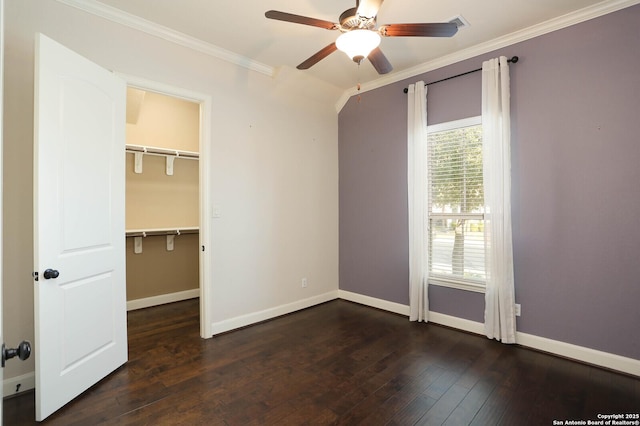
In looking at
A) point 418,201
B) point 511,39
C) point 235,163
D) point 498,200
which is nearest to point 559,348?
point 498,200

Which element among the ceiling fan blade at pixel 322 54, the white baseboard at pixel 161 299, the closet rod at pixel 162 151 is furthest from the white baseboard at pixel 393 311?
the ceiling fan blade at pixel 322 54

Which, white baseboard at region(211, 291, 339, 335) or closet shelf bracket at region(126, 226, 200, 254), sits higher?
closet shelf bracket at region(126, 226, 200, 254)

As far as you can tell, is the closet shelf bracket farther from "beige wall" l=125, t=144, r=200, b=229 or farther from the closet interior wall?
"beige wall" l=125, t=144, r=200, b=229

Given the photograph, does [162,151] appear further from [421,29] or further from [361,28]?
[421,29]

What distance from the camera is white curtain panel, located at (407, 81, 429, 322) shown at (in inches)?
146

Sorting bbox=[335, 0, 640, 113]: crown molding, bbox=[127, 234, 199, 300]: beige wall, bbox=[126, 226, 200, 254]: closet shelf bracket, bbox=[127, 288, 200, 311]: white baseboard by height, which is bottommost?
bbox=[127, 288, 200, 311]: white baseboard

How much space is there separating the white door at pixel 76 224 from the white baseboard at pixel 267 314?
0.93 m

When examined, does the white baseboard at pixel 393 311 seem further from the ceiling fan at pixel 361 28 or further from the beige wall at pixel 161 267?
the ceiling fan at pixel 361 28

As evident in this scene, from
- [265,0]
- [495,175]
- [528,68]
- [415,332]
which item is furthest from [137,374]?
[528,68]

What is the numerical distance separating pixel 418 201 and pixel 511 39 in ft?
5.70

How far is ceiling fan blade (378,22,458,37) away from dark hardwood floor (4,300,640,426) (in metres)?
2.44

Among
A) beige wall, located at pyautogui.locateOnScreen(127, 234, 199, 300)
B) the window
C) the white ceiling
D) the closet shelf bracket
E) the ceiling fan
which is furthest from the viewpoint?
beige wall, located at pyautogui.locateOnScreen(127, 234, 199, 300)

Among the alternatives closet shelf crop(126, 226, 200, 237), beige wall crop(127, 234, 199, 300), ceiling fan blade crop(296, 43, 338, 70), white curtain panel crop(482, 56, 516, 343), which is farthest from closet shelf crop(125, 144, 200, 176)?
white curtain panel crop(482, 56, 516, 343)

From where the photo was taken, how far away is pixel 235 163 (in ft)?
11.8
